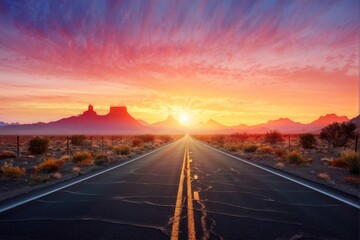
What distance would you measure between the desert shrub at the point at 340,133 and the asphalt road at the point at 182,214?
1354 inches

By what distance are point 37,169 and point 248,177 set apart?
10.7 meters

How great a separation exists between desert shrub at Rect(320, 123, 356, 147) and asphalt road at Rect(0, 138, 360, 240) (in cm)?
3439

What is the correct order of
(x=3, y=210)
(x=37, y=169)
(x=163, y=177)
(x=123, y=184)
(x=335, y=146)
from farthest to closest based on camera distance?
1. (x=335, y=146)
2. (x=37, y=169)
3. (x=163, y=177)
4. (x=123, y=184)
5. (x=3, y=210)

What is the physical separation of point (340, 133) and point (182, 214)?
40.7 m

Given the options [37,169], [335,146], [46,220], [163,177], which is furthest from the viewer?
[335,146]

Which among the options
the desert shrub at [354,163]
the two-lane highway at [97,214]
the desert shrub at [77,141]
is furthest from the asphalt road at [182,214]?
the desert shrub at [77,141]

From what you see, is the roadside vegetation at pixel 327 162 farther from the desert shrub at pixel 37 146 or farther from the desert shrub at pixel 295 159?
the desert shrub at pixel 37 146

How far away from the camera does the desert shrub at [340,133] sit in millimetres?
41844

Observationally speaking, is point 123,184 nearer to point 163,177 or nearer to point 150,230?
point 163,177

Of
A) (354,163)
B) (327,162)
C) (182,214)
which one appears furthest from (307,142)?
(182,214)

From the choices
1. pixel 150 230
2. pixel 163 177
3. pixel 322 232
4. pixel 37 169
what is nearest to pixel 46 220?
pixel 150 230

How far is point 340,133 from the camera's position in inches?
1687

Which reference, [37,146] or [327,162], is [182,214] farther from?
[37,146]

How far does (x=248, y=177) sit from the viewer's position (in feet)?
47.4
